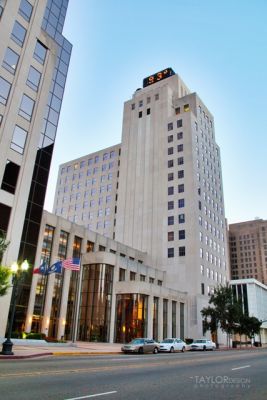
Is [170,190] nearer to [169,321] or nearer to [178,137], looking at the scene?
[178,137]

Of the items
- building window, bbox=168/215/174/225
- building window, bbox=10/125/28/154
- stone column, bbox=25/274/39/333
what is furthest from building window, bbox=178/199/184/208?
building window, bbox=10/125/28/154

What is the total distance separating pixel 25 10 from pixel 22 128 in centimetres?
1484

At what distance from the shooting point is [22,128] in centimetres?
3691

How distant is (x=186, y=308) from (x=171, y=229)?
16437 mm

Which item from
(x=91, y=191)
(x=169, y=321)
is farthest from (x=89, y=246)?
(x=91, y=191)

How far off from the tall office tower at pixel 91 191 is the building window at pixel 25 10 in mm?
52683

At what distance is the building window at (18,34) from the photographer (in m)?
37.8

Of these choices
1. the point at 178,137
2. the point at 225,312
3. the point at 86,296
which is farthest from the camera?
the point at 178,137

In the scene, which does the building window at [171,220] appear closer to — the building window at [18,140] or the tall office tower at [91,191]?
the tall office tower at [91,191]

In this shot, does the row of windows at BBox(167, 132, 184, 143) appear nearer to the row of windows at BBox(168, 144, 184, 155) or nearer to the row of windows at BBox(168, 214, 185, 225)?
the row of windows at BBox(168, 144, 184, 155)

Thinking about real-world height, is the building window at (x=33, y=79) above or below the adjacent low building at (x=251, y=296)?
above

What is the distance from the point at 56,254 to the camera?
45781mm

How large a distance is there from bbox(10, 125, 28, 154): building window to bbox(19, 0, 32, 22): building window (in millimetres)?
14063

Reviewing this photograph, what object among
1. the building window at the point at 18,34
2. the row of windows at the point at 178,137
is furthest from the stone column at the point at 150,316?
the row of windows at the point at 178,137
